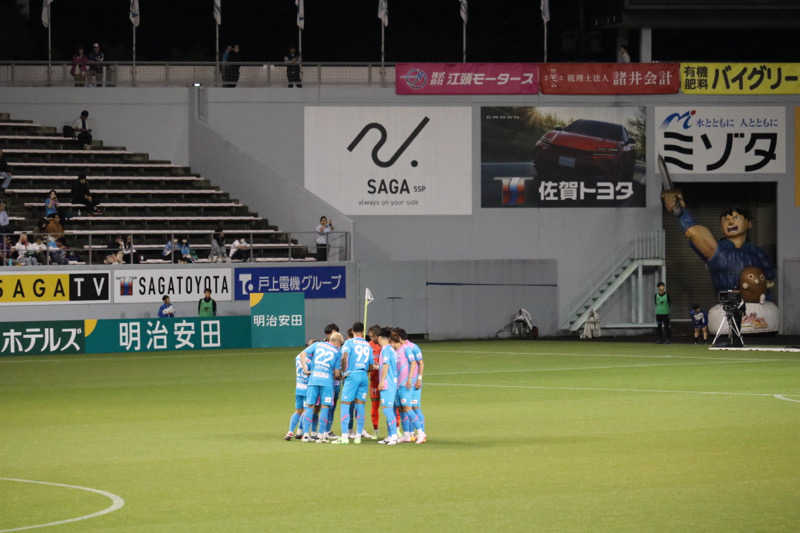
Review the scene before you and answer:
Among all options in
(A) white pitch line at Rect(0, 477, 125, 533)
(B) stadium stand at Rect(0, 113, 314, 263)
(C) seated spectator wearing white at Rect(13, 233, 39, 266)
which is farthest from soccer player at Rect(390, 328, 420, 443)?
(B) stadium stand at Rect(0, 113, 314, 263)

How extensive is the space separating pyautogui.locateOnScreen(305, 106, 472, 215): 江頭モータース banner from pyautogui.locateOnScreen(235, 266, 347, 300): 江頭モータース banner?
531 centimetres

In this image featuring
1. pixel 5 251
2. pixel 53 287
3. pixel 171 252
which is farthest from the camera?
pixel 171 252

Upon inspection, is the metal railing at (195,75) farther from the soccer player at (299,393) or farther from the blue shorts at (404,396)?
the blue shorts at (404,396)

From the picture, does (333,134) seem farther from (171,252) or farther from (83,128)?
(83,128)

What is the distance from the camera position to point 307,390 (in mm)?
18859

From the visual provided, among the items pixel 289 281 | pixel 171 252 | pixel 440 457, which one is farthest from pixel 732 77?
pixel 440 457

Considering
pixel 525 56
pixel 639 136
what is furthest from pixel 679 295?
pixel 525 56

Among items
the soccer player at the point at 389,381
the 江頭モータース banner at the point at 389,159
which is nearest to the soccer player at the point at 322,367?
the soccer player at the point at 389,381

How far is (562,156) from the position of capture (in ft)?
165

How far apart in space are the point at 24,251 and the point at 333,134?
13516 mm

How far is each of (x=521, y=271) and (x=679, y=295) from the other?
8233mm

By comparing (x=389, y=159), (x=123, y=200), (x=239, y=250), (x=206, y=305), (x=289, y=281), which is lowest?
(x=206, y=305)

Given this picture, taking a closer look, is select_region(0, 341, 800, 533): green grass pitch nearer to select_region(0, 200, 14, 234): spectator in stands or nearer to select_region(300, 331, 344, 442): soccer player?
select_region(300, 331, 344, 442): soccer player

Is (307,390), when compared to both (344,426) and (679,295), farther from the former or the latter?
(679,295)
